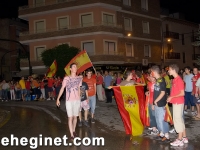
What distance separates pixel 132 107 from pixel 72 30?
2927 centimetres

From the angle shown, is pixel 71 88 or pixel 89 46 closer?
pixel 71 88

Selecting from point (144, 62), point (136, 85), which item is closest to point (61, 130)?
point (136, 85)

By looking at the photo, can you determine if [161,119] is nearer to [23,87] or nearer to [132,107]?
[132,107]

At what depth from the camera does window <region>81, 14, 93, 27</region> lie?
36.0 m

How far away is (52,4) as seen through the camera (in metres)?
37.6

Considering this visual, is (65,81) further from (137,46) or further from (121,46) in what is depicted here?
(137,46)

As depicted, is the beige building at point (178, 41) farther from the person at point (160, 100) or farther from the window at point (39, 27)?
the person at point (160, 100)

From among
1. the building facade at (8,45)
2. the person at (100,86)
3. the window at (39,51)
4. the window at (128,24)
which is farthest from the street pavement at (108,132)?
the building facade at (8,45)

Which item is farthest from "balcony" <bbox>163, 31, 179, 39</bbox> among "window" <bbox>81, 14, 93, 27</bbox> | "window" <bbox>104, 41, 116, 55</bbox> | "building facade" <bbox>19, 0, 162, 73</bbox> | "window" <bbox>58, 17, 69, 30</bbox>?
"window" <bbox>58, 17, 69, 30</bbox>

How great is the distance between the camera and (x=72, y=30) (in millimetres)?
36375

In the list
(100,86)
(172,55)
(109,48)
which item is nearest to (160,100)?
(100,86)

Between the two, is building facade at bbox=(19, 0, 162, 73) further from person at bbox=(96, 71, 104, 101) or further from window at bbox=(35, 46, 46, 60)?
person at bbox=(96, 71, 104, 101)

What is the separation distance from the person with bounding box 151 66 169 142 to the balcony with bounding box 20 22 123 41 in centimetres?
2774

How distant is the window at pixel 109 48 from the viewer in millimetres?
35844
